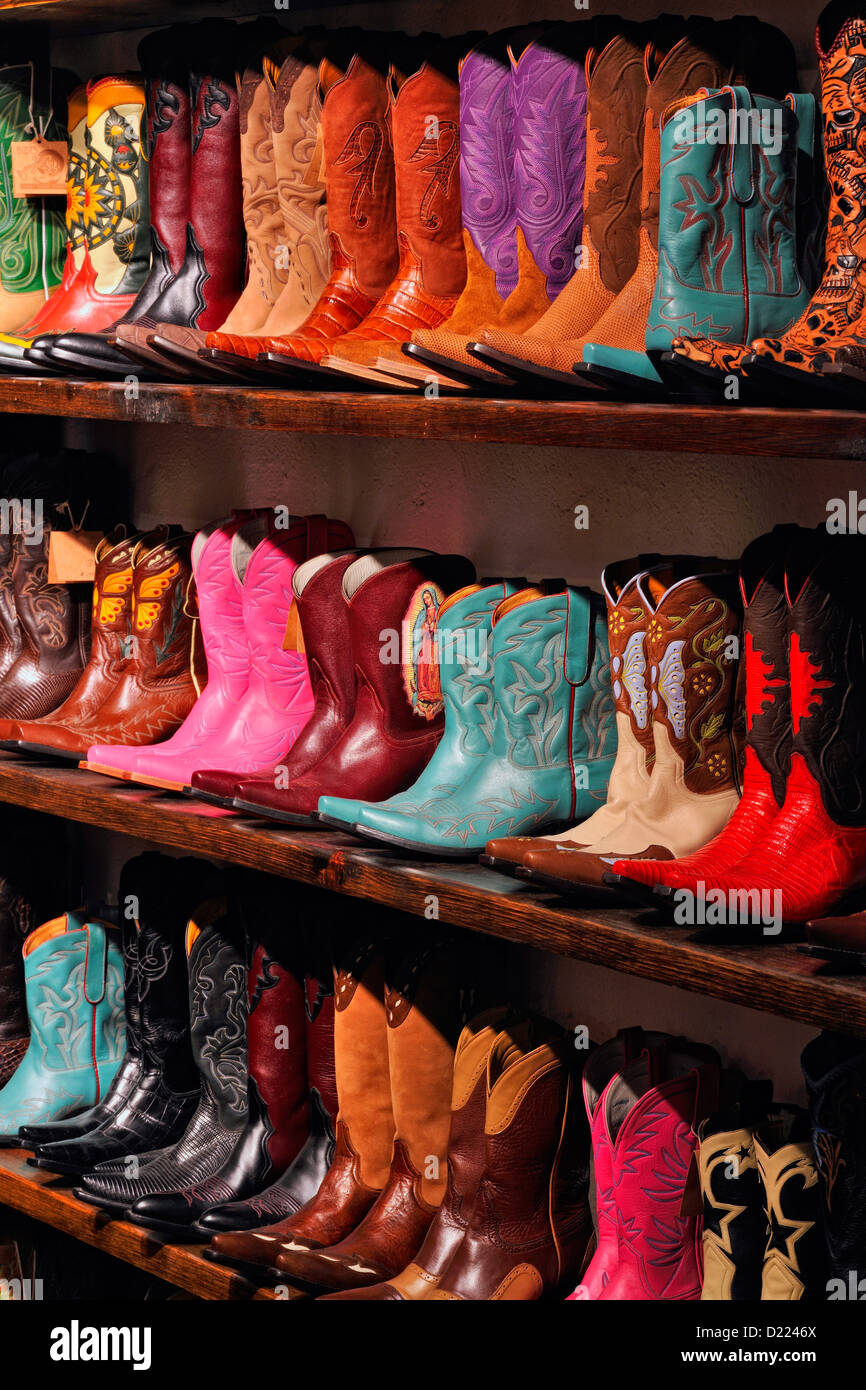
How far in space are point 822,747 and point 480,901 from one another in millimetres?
530

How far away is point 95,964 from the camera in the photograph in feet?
11.2

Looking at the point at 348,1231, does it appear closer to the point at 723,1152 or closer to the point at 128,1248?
the point at 128,1248

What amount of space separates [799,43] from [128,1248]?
225cm

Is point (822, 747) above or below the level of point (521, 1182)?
above

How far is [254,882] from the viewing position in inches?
120

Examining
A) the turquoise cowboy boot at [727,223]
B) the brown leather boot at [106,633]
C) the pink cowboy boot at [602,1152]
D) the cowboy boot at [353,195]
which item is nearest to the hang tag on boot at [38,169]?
the brown leather boot at [106,633]

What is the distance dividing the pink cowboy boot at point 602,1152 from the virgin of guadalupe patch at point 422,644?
624mm

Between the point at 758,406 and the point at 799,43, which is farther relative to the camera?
the point at 799,43

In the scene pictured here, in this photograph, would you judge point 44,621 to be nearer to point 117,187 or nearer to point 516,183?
point 117,187

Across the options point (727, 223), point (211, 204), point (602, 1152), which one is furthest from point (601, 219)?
point (602, 1152)

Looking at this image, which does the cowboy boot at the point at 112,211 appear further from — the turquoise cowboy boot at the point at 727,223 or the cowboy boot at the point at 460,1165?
the cowboy boot at the point at 460,1165

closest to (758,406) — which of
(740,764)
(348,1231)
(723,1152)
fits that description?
(740,764)

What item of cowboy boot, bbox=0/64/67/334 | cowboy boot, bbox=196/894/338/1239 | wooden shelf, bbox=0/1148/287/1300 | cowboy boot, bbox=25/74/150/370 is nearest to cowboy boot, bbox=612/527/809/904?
cowboy boot, bbox=196/894/338/1239

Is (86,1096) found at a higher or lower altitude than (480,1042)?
lower
